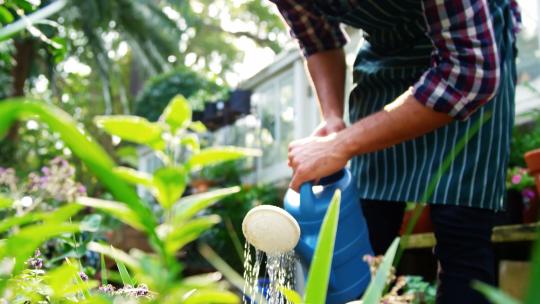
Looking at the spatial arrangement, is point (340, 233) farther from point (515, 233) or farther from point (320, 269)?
point (515, 233)

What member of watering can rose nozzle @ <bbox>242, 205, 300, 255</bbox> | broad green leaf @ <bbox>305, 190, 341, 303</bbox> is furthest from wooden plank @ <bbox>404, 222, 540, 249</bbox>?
broad green leaf @ <bbox>305, 190, 341, 303</bbox>

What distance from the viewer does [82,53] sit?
11.8 meters

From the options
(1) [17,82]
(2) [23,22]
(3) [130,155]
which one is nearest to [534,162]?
(2) [23,22]

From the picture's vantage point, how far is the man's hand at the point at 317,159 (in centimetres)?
123

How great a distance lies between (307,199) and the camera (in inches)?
48.4

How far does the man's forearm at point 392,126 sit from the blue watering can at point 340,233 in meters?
0.11

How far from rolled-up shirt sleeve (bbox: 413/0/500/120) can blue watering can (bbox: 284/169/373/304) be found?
0.84 feet

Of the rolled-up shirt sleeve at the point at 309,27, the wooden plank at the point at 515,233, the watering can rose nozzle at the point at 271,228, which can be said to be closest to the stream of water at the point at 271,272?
the watering can rose nozzle at the point at 271,228

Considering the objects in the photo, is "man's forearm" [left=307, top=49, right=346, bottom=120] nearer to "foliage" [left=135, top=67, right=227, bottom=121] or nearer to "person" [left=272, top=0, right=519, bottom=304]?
"person" [left=272, top=0, right=519, bottom=304]

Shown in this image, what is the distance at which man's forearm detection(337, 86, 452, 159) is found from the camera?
1.23 metres

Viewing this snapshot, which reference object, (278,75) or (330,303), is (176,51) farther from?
(330,303)

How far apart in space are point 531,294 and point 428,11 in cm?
108

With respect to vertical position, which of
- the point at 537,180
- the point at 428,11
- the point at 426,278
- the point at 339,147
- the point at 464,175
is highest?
the point at 428,11

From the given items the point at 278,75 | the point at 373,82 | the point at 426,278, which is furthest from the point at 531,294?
the point at 278,75
